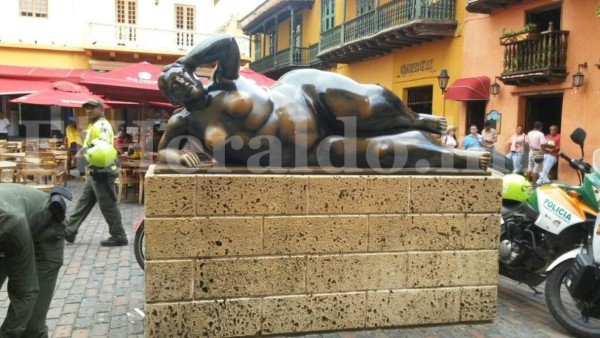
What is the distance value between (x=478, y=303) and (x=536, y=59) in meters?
11.3

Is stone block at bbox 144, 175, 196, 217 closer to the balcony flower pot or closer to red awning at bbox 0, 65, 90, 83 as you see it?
the balcony flower pot

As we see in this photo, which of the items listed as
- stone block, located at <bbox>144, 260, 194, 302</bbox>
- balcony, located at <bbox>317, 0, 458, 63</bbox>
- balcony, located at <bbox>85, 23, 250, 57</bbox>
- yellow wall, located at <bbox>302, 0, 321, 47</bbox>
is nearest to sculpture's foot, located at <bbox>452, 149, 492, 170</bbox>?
stone block, located at <bbox>144, 260, 194, 302</bbox>

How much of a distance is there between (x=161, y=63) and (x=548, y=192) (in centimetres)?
2225

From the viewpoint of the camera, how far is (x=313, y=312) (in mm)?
3588

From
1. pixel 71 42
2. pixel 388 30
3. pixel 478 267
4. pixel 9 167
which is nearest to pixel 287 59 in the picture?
pixel 71 42

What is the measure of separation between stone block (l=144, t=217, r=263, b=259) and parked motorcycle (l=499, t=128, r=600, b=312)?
2219mm

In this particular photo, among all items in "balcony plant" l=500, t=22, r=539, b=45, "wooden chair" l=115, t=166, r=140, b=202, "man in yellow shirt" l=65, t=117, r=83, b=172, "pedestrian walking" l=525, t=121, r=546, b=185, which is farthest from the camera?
"man in yellow shirt" l=65, t=117, r=83, b=172

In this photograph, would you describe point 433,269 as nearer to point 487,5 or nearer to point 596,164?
point 596,164

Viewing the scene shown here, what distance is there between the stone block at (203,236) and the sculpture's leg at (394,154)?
70 cm

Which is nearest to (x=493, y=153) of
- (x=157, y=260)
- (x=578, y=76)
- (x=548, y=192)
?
(x=548, y=192)

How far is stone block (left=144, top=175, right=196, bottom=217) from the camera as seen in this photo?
129 inches

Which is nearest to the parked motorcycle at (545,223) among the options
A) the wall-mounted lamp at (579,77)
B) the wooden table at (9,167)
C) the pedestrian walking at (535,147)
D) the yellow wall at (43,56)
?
the wooden table at (9,167)

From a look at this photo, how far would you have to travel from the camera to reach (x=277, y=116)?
3637 mm

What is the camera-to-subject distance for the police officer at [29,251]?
281 cm
